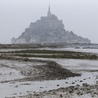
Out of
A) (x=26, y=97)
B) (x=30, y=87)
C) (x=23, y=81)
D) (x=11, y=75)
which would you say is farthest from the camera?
(x=11, y=75)

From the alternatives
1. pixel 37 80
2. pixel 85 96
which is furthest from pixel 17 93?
pixel 37 80

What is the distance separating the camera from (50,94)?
1920cm

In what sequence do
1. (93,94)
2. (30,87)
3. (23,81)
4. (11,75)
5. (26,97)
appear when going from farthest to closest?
(11,75) → (23,81) → (30,87) → (93,94) → (26,97)

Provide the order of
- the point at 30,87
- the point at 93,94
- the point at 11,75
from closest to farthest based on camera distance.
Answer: the point at 93,94 < the point at 30,87 < the point at 11,75

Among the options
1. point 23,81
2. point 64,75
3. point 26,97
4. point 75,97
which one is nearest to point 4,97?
point 26,97

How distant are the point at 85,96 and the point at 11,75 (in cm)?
1320

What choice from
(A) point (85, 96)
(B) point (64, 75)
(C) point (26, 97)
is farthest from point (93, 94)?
(B) point (64, 75)

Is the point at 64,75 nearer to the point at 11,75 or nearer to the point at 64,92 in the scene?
the point at 11,75

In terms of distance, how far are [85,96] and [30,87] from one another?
5.47 meters

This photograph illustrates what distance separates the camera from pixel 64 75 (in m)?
31.9

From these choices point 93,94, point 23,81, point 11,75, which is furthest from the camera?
point 11,75

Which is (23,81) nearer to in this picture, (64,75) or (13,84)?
(13,84)

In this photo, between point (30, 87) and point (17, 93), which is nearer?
point (17, 93)

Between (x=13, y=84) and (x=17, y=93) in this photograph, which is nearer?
(x=17, y=93)
